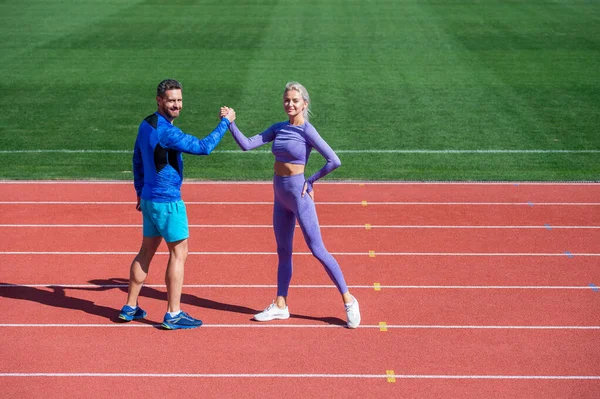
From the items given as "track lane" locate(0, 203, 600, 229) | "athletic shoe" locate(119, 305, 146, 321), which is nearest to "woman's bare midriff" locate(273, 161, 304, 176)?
"athletic shoe" locate(119, 305, 146, 321)

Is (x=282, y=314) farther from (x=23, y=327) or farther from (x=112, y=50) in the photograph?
(x=112, y=50)

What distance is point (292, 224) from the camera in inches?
294

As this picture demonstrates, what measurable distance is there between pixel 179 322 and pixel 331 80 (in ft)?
40.6

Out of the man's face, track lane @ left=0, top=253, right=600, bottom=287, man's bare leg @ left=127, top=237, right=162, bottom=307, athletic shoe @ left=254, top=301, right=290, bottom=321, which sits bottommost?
track lane @ left=0, top=253, right=600, bottom=287

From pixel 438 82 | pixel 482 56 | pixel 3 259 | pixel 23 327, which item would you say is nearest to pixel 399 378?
pixel 23 327

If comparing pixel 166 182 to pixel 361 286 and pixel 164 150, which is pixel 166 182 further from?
pixel 361 286

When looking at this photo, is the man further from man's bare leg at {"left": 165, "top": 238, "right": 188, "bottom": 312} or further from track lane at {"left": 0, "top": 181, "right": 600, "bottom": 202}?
track lane at {"left": 0, "top": 181, "right": 600, "bottom": 202}

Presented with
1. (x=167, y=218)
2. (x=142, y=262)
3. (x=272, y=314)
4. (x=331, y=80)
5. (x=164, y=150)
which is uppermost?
(x=164, y=150)

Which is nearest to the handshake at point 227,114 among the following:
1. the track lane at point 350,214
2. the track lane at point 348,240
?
the track lane at point 348,240

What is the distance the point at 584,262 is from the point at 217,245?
388 cm

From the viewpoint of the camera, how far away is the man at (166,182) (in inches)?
275

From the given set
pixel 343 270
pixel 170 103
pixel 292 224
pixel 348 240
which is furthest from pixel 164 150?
pixel 348 240

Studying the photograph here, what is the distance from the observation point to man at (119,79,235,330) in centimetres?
699

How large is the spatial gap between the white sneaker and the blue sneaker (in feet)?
4.13
